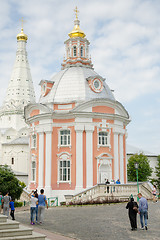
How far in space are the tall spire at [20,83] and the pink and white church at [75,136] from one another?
3633 centimetres

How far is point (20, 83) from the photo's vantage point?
74188 millimetres

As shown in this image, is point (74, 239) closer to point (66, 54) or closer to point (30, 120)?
point (30, 120)

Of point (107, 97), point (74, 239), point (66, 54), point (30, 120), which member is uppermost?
point (66, 54)

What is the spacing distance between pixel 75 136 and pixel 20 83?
43645mm

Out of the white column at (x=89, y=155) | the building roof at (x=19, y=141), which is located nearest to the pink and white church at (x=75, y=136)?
the white column at (x=89, y=155)

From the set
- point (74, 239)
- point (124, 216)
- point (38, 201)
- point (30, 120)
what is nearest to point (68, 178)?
point (30, 120)

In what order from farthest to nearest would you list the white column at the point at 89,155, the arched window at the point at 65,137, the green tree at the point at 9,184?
the arched window at the point at 65,137, the white column at the point at 89,155, the green tree at the point at 9,184

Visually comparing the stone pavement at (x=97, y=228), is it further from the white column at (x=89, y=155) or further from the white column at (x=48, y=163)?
the white column at (x=48, y=163)

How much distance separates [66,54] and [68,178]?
17726 mm

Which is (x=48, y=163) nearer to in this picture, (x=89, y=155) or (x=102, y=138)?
(x=89, y=155)

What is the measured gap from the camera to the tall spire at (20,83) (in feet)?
239

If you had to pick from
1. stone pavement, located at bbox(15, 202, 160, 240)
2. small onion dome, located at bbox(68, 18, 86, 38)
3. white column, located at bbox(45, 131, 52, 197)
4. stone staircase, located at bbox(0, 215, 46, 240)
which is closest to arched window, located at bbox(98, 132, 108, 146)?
white column, located at bbox(45, 131, 52, 197)

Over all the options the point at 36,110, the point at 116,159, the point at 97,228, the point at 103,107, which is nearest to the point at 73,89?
the point at 103,107

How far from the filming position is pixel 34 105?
3681 centimetres
